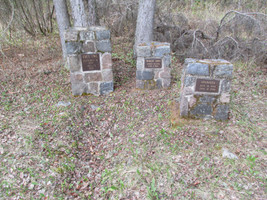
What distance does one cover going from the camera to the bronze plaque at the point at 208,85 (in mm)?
3197

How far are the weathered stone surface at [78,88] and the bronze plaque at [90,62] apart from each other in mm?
412

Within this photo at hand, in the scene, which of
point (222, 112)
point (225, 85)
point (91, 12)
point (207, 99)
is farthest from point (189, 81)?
point (91, 12)

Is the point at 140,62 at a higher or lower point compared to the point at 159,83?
higher

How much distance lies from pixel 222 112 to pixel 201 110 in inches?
14.3

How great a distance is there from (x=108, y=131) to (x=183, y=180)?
1.72 meters

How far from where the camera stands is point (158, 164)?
2.87 meters

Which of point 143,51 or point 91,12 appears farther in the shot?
point 91,12

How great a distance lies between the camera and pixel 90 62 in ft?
14.3

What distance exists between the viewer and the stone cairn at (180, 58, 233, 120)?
314cm

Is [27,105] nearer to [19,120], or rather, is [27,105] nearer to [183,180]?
[19,120]

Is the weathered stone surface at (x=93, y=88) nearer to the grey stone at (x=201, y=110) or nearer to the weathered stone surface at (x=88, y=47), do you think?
the weathered stone surface at (x=88, y=47)

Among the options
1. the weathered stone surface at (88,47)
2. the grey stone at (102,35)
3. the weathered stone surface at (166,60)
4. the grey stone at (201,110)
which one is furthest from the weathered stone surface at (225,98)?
the weathered stone surface at (88,47)

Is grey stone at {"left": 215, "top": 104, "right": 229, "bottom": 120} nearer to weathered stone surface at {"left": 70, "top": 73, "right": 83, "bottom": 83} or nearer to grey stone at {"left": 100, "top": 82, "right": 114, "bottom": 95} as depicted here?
grey stone at {"left": 100, "top": 82, "right": 114, "bottom": 95}

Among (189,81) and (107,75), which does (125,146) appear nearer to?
(189,81)
